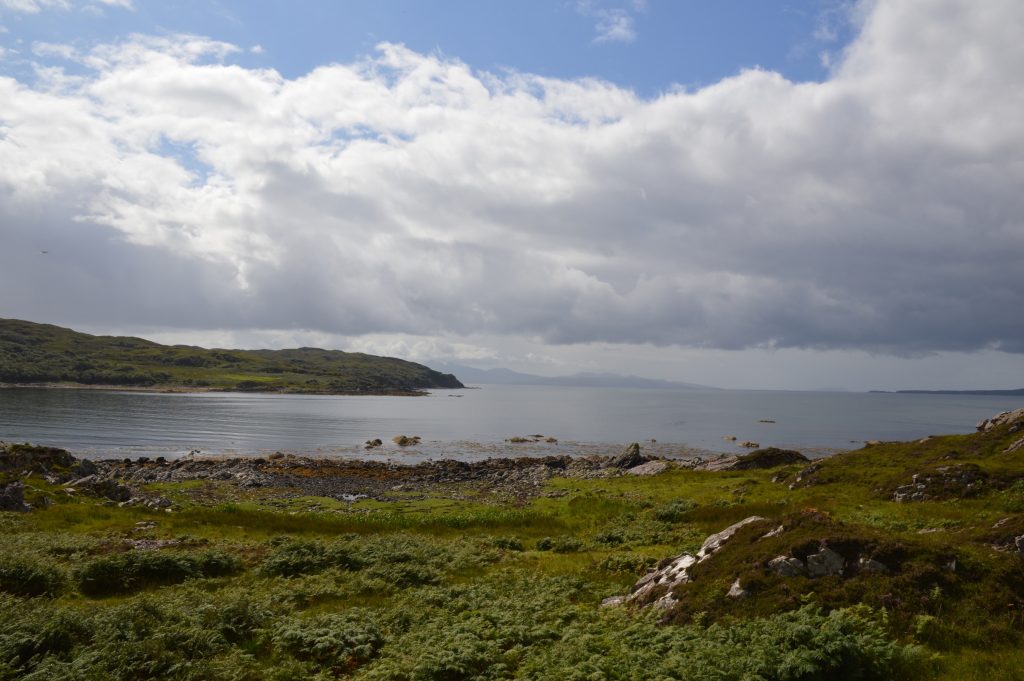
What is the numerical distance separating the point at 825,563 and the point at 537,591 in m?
8.52

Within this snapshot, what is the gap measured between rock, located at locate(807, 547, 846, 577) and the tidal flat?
0.15 feet

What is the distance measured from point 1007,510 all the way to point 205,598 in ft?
116

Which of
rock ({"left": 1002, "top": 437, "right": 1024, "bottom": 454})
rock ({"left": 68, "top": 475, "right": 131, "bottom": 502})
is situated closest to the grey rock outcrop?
rock ({"left": 1002, "top": 437, "right": 1024, "bottom": 454})

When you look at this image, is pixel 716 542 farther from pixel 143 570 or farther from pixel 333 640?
pixel 143 570

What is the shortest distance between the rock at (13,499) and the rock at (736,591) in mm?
39940

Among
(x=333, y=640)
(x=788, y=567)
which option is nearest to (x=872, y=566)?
(x=788, y=567)

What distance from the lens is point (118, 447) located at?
8644cm

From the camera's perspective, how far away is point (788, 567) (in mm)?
14711

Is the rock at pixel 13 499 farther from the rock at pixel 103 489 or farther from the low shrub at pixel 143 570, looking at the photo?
the low shrub at pixel 143 570

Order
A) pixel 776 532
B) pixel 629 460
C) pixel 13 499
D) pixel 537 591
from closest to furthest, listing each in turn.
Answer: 1. pixel 776 532
2. pixel 537 591
3. pixel 13 499
4. pixel 629 460

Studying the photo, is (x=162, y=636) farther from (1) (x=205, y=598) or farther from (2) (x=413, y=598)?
(2) (x=413, y=598)

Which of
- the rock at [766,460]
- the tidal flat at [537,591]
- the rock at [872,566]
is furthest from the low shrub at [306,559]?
the rock at [766,460]

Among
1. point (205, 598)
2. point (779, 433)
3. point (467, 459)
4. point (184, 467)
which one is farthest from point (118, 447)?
point (779, 433)

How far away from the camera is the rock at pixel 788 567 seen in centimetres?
1463
